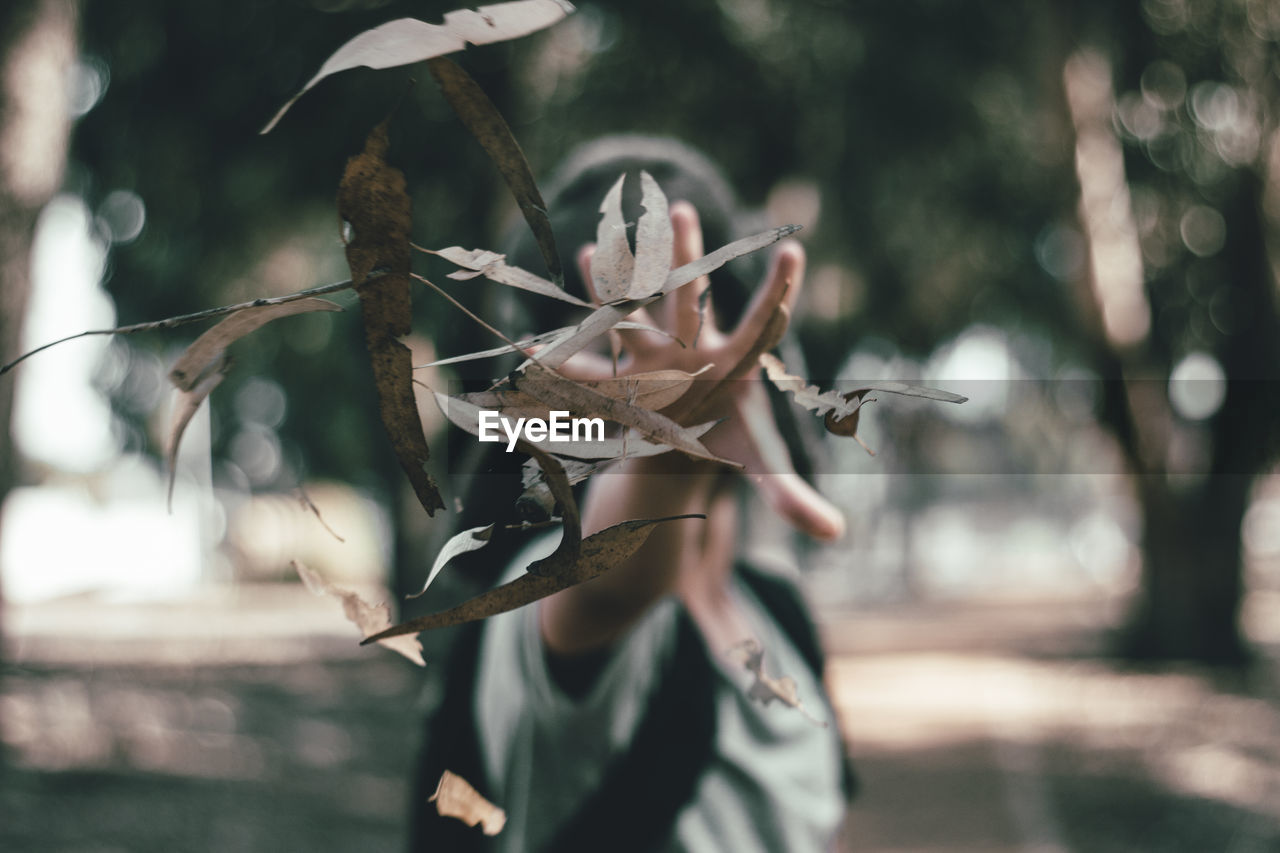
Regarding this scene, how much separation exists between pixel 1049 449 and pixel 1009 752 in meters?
25.2

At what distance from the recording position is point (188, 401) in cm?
63

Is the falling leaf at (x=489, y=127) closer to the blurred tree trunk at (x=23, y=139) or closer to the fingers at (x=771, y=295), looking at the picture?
the fingers at (x=771, y=295)

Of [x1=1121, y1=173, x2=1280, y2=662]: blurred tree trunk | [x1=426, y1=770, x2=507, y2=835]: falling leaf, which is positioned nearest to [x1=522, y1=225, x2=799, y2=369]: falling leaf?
[x1=426, y1=770, x2=507, y2=835]: falling leaf

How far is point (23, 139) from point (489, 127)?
513cm

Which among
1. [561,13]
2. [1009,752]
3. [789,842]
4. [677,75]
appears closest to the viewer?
[561,13]

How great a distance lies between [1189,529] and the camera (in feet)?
37.3

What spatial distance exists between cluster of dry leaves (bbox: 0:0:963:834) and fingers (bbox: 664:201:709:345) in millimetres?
246

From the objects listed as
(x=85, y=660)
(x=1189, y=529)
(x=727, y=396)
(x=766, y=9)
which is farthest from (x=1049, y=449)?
(x=727, y=396)

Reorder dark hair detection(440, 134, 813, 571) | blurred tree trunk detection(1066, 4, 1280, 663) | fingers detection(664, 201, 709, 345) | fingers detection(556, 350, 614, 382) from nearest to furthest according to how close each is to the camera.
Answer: fingers detection(664, 201, 709, 345), fingers detection(556, 350, 614, 382), dark hair detection(440, 134, 813, 571), blurred tree trunk detection(1066, 4, 1280, 663)

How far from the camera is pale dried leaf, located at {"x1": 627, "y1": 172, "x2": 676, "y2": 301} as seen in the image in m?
0.59

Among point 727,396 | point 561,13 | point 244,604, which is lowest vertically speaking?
point 244,604

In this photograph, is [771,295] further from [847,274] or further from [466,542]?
[847,274]

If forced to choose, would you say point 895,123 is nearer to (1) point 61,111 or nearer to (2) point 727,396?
(1) point 61,111

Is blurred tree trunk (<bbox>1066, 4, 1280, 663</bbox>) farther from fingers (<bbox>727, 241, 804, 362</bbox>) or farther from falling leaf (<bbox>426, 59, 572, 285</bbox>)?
falling leaf (<bbox>426, 59, 572, 285</bbox>)
